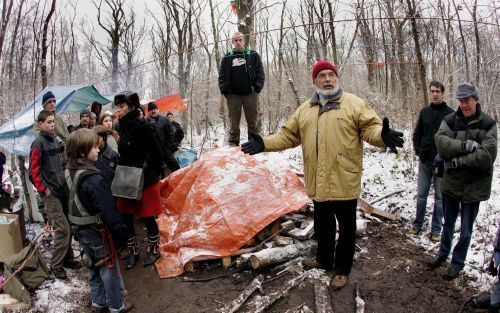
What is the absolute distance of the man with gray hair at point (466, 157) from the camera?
3234 millimetres

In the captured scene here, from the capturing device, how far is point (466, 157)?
3273 millimetres

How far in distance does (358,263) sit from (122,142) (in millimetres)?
3001

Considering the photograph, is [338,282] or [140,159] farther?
[140,159]

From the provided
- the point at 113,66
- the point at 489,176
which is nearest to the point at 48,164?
the point at 489,176

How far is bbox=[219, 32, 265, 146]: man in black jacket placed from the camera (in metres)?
5.91

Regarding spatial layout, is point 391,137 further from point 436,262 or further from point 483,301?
point 436,262

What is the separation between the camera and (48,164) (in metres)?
4.13

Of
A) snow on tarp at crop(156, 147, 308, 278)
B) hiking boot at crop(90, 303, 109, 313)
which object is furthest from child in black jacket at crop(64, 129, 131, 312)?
snow on tarp at crop(156, 147, 308, 278)

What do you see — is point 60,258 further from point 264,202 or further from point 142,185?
point 264,202

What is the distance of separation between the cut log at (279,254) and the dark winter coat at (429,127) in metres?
1.86

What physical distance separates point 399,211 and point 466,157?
2483mm

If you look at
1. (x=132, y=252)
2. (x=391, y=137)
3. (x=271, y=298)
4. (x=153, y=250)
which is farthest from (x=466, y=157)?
(x=132, y=252)

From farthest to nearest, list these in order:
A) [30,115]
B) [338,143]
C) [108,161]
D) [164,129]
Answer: [164,129]
[30,115]
[108,161]
[338,143]

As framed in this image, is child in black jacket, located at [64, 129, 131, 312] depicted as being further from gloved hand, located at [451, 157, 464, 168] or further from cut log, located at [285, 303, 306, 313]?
gloved hand, located at [451, 157, 464, 168]
